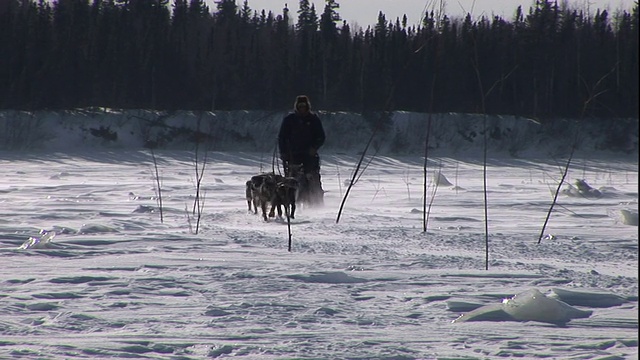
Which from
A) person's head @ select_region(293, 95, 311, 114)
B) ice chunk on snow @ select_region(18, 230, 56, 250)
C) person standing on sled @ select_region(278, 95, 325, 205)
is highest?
person's head @ select_region(293, 95, 311, 114)

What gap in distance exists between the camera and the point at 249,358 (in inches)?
96.7

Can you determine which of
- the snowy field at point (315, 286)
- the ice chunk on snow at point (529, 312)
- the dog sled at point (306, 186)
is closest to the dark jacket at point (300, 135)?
the dog sled at point (306, 186)

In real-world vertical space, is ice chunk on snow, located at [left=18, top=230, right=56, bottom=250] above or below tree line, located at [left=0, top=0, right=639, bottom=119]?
below

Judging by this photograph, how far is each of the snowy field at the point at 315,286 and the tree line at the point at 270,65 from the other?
23.3 m

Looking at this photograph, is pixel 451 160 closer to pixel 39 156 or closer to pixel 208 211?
pixel 39 156

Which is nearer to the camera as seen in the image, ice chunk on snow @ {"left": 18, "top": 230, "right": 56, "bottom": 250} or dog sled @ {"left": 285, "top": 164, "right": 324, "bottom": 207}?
ice chunk on snow @ {"left": 18, "top": 230, "right": 56, "bottom": 250}

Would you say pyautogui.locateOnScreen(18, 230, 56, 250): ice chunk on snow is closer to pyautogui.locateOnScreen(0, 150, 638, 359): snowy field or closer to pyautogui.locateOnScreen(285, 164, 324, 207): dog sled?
pyautogui.locateOnScreen(0, 150, 638, 359): snowy field

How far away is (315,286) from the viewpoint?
11.8ft

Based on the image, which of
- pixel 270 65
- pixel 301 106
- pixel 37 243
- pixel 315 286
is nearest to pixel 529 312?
pixel 315 286

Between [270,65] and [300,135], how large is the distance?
26.6m

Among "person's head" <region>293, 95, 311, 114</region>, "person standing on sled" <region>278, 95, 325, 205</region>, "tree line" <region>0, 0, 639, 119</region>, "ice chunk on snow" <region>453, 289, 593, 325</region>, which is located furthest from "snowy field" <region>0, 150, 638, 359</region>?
"tree line" <region>0, 0, 639, 119</region>

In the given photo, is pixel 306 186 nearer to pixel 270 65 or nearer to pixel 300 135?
pixel 300 135

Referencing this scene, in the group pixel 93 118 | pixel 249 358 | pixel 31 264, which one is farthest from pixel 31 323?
pixel 93 118

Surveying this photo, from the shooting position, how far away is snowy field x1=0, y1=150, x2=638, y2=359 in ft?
8.62
